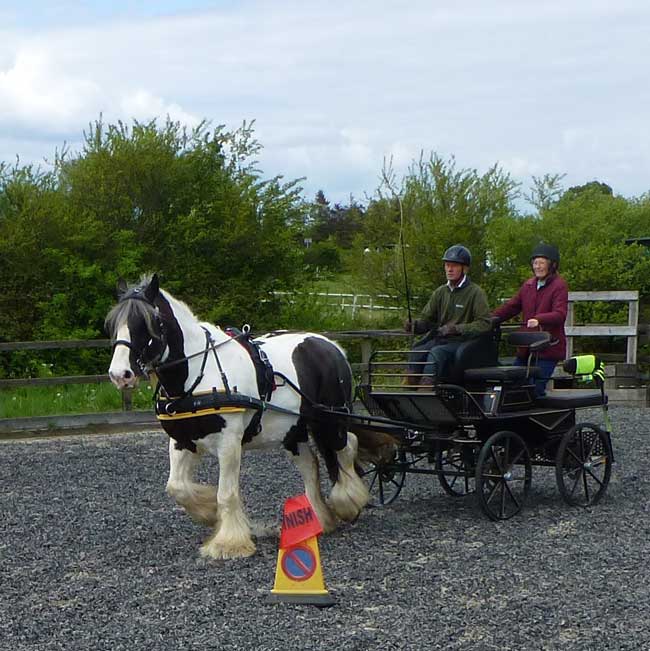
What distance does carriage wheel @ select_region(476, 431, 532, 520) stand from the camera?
6516mm

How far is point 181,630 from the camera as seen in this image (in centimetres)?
439

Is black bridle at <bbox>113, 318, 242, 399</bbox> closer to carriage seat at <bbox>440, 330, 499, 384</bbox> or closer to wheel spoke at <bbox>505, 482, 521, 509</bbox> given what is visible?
carriage seat at <bbox>440, 330, 499, 384</bbox>

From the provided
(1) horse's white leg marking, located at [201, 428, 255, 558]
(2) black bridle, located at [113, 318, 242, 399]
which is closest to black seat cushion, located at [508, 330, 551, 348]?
(2) black bridle, located at [113, 318, 242, 399]

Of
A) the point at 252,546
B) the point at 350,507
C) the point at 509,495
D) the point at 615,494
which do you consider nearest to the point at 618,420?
the point at 615,494

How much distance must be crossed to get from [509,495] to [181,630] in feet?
10.4

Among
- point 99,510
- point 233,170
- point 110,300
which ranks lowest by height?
point 99,510

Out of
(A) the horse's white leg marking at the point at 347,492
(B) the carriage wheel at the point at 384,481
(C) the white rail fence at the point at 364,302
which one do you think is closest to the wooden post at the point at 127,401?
(B) the carriage wheel at the point at 384,481

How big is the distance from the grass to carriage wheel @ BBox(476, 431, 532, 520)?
6251mm

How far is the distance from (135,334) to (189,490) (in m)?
1.10

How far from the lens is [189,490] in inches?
233

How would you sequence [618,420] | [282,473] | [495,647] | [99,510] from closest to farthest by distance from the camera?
[495,647]
[99,510]
[282,473]
[618,420]

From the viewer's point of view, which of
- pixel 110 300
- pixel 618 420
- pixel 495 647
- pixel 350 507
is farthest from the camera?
pixel 110 300

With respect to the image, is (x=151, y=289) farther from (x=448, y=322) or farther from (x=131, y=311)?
(x=448, y=322)

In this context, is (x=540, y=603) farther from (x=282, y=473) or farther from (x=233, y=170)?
(x=233, y=170)
